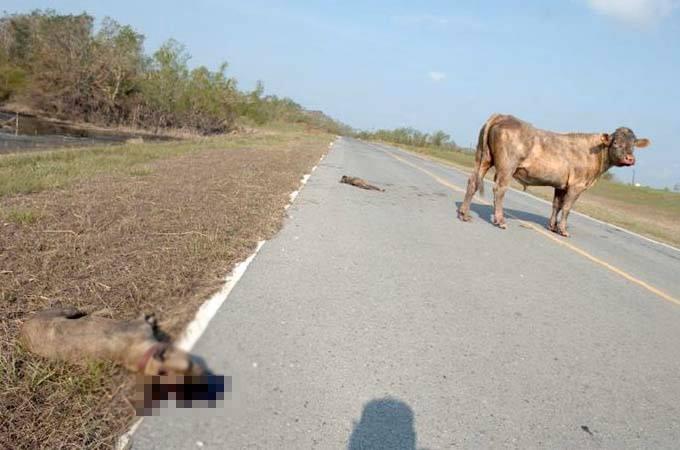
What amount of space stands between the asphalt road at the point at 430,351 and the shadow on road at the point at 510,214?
3504mm

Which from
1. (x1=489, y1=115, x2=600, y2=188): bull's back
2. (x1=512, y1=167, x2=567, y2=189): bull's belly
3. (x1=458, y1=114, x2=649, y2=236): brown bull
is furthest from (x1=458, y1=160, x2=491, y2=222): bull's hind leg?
(x1=512, y1=167, x2=567, y2=189): bull's belly

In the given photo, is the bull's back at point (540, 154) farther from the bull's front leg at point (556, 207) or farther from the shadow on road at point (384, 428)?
the shadow on road at point (384, 428)

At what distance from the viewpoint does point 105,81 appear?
44.2 m

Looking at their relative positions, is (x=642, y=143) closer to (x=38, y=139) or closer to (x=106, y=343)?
(x=106, y=343)

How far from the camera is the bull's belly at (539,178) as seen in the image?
931 cm

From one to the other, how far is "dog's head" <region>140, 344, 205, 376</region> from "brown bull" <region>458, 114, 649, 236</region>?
822 cm

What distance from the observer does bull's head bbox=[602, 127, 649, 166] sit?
9.20 meters

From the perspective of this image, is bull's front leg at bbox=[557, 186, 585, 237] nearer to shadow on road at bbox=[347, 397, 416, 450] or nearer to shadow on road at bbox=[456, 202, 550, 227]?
shadow on road at bbox=[456, 202, 550, 227]

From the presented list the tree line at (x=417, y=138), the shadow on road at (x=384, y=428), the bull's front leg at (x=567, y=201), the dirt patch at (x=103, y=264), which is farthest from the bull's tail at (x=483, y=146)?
the tree line at (x=417, y=138)

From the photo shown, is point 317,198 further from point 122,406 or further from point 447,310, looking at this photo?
point 122,406

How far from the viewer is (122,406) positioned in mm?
2080

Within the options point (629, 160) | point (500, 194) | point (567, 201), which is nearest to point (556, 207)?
point (567, 201)

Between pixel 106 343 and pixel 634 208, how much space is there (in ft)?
91.1

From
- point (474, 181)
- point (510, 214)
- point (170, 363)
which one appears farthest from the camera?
point (510, 214)
